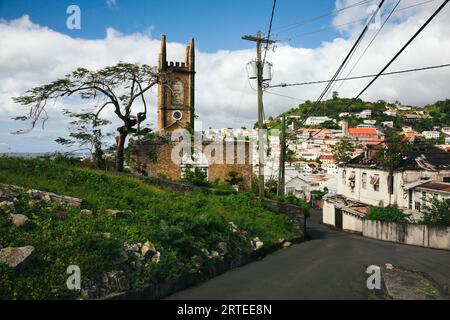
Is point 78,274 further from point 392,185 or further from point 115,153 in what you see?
point 392,185

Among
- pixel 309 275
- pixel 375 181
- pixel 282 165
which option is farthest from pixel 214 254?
pixel 375 181

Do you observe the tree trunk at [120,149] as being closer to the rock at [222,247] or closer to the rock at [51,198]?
the rock at [51,198]

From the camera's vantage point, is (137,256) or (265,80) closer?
(137,256)

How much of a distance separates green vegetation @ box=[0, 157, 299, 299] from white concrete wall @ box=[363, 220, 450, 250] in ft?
31.6

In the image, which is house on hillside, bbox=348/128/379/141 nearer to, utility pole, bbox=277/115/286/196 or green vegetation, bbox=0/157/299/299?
utility pole, bbox=277/115/286/196

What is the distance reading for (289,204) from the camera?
19922 millimetres

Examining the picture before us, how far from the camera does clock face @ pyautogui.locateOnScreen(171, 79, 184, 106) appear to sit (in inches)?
2188

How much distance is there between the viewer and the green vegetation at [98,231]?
7488 mm

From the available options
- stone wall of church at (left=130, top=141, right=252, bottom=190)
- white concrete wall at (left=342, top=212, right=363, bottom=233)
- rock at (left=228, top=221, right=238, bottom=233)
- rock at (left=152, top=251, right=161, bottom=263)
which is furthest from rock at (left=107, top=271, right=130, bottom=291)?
white concrete wall at (left=342, top=212, right=363, bottom=233)

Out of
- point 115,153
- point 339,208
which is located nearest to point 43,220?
point 115,153

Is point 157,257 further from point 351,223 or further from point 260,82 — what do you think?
point 351,223

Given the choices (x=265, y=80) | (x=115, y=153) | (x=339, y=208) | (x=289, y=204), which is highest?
(x=265, y=80)
